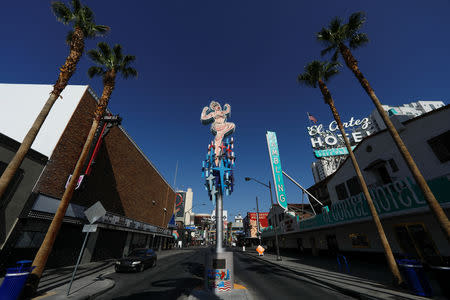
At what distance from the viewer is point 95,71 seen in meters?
12.6

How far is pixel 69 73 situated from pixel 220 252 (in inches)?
451

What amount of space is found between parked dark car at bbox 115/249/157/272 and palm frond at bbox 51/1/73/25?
15.0 meters

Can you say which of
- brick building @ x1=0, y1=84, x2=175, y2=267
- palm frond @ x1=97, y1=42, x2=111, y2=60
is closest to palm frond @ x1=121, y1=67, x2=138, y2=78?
palm frond @ x1=97, y1=42, x2=111, y2=60

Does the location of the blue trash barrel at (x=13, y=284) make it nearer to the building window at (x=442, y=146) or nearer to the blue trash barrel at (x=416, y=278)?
the blue trash barrel at (x=416, y=278)

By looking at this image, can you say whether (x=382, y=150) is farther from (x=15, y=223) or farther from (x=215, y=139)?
(x=15, y=223)

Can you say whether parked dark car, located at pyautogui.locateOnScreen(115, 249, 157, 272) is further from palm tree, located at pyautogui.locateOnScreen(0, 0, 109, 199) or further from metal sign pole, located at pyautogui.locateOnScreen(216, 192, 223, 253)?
palm tree, located at pyautogui.locateOnScreen(0, 0, 109, 199)

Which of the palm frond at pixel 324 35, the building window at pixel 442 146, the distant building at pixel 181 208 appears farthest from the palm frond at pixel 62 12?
the distant building at pixel 181 208

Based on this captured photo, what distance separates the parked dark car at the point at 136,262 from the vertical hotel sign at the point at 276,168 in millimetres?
13077

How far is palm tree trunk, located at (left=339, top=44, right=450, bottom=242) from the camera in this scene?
21.2 ft

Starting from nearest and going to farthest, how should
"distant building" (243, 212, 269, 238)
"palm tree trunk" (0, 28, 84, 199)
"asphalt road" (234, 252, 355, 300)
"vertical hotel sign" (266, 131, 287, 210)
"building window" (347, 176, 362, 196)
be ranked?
"palm tree trunk" (0, 28, 84, 199) → "asphalt road" (234, 252, 355, 300) → "building window" (347, 176, 362, 196) → "vertical hotel sign" (266, 131, 287, 210) → "distant building" (243, 212, 269, 238)

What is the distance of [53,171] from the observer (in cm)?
1251

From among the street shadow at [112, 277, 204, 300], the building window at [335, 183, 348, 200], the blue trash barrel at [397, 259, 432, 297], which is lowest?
the street shadow at [112, 277, 204, 300]

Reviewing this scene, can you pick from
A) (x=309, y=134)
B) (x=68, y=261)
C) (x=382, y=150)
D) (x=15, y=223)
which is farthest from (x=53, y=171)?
(x=309, y=134)

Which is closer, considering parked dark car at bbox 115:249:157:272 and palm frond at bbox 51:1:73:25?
palm frond at bbox 51:1:73:25
